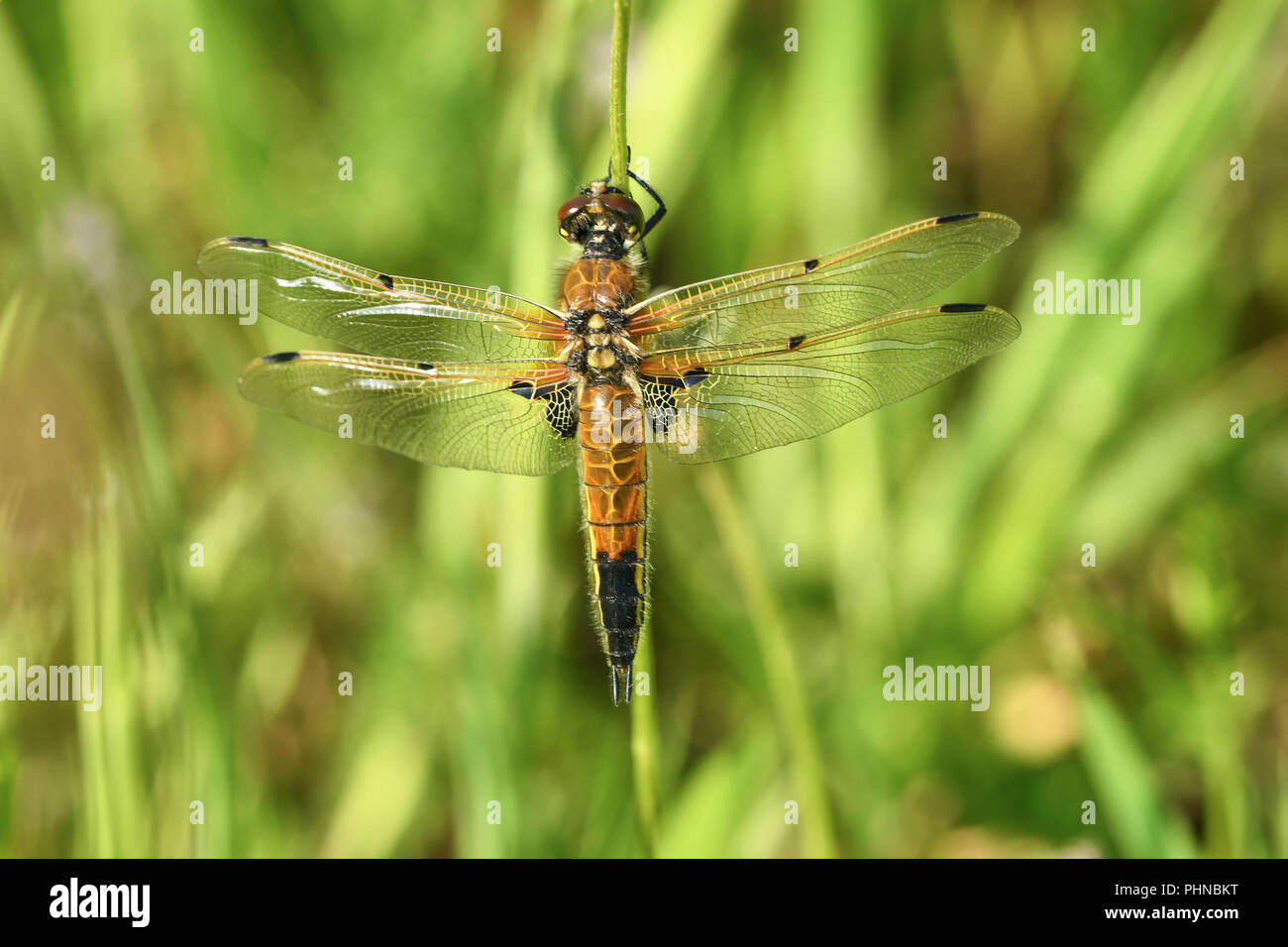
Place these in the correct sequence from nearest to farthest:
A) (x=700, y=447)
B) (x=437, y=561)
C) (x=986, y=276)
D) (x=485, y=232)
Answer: (x=700, y=447) → (x=437, y=561) → (x=485, y=232) → (x=986, y=276)

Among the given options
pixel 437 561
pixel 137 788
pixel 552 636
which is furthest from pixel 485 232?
pixel 137 788

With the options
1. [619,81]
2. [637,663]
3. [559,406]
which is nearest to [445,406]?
[559,406]

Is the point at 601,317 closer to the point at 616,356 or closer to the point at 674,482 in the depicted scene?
the point at 616,356

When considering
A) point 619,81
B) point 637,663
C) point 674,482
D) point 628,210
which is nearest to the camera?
point 619,81

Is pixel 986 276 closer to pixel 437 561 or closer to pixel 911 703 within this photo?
pixel 911 703

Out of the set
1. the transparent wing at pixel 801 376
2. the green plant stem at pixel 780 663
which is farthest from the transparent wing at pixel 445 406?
the green plant stem at pixel 780 663

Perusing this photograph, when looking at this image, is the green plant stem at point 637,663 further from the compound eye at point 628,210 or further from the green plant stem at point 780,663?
the green plant stem at point 780,663

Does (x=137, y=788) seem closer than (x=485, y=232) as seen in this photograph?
Yes
